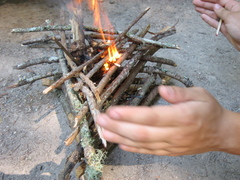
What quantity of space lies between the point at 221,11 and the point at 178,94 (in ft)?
7.17

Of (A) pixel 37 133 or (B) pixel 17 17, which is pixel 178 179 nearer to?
(A) pixel 37 133

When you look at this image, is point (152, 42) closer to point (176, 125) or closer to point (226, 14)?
point (226, 14)

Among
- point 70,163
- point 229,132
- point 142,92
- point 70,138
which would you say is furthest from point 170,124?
point 142,92

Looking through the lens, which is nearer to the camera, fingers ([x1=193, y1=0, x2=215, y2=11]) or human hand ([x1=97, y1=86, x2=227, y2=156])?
human hand ([x1=97, y1=86, x2=227, y2=156])

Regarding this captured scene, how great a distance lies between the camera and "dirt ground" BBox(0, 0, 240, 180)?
227 centimetres

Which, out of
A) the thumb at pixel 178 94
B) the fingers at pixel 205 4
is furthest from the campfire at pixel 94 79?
the thumb at pixel 178 94

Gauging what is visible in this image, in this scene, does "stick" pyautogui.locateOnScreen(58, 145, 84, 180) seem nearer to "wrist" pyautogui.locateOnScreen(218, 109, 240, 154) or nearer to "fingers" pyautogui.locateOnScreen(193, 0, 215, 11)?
"wrist" pyautogui.locateOnScreen(218, 109, 240, 154)

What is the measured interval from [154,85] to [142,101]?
0.33m

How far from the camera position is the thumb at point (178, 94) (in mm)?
1099

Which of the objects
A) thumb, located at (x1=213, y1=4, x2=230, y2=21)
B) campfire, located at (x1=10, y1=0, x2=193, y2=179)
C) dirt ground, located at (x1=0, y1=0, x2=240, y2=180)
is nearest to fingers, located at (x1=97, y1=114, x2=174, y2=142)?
campfire, located at (x1=10, y1=0, x2=193, y2=179)

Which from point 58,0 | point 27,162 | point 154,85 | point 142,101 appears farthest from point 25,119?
point 58,0

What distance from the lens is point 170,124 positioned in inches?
41.4

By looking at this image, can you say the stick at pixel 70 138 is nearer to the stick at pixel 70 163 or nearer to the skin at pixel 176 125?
the stick at pixel 70 163

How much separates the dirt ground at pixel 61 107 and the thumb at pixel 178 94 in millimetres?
1410
